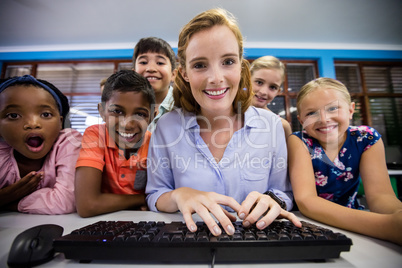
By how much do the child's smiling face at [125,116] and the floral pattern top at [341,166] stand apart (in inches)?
32.4

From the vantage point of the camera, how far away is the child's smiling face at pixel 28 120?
2.85ft

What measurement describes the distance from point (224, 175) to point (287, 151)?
35 centimetres

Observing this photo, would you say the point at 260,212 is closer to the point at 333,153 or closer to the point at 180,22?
the point at 333,153

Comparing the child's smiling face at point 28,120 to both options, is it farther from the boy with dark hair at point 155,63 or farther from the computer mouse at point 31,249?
the boy with dark hair at point 155,63

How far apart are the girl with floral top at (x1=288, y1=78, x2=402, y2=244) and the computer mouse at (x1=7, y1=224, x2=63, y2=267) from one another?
2.51ft

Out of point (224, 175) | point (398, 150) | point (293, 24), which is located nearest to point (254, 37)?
point (293, 24)

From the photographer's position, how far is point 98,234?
0.44 metres

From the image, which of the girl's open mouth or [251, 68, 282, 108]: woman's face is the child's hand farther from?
[251, 68, 282, 108]: woman's face

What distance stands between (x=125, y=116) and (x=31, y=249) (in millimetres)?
750

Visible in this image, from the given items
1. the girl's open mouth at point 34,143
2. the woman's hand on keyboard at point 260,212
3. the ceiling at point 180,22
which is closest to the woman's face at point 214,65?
the woman's hand on keyboard at point 260,212

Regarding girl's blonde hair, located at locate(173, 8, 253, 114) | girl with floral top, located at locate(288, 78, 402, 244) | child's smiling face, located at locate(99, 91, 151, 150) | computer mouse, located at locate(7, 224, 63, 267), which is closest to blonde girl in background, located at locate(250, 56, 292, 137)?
girl with floral top, located at locate(288, 78, 402, 244)

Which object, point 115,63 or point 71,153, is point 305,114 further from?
point 115,63

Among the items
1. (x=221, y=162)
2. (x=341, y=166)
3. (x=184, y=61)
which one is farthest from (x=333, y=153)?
(x=184, y=61)

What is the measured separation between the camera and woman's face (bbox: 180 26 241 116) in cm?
83
